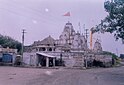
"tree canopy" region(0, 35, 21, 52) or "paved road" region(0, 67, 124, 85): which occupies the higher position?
"tree canopy" region(0, 35, 21, 52)

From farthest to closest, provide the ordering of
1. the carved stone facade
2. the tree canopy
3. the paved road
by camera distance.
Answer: the tree canopy → the carved stone facade → the paved road

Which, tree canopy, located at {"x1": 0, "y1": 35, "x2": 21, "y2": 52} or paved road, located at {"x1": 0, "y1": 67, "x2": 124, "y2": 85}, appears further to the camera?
tree canopy, located at {"x1": 0, "y1": 35, "x2": 21, "y2": 52}

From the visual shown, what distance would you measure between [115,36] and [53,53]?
35.4 meters

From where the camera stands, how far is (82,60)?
6519 centimetres

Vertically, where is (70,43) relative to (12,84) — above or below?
above

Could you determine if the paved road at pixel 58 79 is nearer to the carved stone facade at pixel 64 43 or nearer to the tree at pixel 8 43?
the carved stone facade at pixel 64 43

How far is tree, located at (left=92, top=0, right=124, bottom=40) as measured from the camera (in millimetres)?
29250

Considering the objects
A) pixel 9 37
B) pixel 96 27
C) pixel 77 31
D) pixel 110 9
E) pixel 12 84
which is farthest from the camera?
pixel 9 37

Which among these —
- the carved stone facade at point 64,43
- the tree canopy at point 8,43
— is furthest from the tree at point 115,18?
the tree canopy at point 8,43

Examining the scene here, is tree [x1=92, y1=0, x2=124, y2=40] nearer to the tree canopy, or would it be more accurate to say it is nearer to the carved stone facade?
the carved stone facade

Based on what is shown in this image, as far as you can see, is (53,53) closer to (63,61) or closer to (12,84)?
(63,61)

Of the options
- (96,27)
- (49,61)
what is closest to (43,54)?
(49,61)

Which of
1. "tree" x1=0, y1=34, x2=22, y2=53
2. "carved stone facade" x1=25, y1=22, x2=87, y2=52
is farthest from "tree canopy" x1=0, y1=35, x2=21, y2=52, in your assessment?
"carved stone facade" x1=25, y1=22, x2=87, y2=52

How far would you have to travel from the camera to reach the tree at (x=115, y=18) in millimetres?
29250
